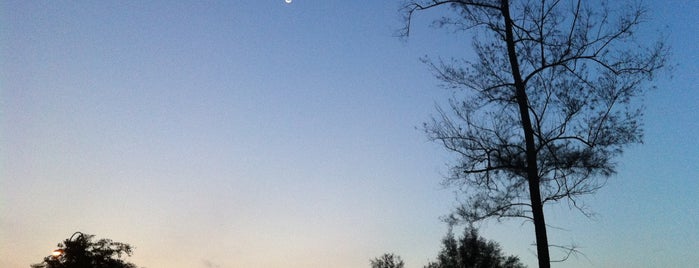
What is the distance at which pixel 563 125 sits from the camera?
12742mm

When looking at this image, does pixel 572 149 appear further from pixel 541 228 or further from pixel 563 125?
pixel 541 228

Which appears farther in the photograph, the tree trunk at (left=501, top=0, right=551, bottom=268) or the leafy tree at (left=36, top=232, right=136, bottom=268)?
the leafy tree at (left=36, top=232, right=136, bottom=268)

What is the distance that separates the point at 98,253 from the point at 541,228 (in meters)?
33.7

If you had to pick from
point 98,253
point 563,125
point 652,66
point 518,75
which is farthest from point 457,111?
point 98,253

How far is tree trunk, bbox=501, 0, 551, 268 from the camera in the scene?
11508 millimetres

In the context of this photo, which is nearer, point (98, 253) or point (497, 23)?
point (497, 23)

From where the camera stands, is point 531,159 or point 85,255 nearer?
point 531,159

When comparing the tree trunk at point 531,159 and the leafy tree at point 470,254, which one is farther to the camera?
the leafy tree at point 470,254

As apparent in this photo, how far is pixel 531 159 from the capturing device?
1209 centimetres

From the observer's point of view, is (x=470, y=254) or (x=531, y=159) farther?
(x=470, y=254)

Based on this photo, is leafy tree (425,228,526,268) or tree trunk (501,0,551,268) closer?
tree trunk (501,0,551,268)

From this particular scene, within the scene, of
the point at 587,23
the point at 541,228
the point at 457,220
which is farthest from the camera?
the point at 457,220

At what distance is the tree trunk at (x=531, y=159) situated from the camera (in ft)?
37.8

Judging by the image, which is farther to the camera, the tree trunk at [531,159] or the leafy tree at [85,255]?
the leafy tree at [85,255]
